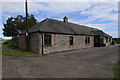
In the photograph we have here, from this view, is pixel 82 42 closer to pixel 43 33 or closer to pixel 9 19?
pixel 43 33

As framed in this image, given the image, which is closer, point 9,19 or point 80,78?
point 80,78

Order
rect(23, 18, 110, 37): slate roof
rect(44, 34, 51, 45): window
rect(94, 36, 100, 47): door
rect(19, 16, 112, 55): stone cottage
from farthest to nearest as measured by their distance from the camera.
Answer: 1. rect(94, 36, 100, 47): door
2. rect(23, 18, 110, 37): slate roof
3. rect(44, 34, 51, 45): window
4. rect(19, 16, 112, 55): stone cottage

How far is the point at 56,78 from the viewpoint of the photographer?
16.0 ft

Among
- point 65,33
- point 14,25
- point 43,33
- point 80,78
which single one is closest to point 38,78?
point 80,78


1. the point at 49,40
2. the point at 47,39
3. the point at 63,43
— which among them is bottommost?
the point at 63,43

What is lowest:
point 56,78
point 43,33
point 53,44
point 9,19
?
point 56,78

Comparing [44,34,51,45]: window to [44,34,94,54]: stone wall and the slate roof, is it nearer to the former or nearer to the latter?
[44,34,94,54]: stone wall

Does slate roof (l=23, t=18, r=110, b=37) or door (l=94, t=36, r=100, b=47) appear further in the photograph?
door (l=94, t=36, r=100, b=47)

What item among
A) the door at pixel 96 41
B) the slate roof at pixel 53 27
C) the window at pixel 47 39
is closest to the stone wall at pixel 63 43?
the window at pixel 47 39

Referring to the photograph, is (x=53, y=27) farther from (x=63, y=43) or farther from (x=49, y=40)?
(x=63, y=43)

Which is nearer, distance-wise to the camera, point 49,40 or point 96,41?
point 49,40

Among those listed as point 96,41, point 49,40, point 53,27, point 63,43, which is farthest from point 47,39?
point 96,41

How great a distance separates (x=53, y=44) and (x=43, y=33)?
7.78 feet

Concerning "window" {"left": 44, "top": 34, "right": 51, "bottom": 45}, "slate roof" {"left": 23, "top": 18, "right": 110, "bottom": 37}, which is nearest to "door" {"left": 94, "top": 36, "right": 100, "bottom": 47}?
"slate roof" {"left": 23, "top": 18, "right": 110, "bottom": 37}
